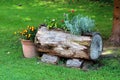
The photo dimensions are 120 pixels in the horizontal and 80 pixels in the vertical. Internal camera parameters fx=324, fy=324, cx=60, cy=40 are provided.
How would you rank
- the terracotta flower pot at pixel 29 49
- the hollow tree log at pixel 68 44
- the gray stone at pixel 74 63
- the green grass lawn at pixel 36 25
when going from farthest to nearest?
the terracotta flower pot at pixel 29 49 → the gray stone at pixel 74 63 → the hollow tree log at pixel 68 44 → the green grass lawn at pixel 36 25

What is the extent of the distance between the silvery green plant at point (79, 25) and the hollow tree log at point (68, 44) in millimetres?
112

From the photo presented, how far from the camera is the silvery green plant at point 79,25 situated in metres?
5.88

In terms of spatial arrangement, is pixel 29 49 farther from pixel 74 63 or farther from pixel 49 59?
pixel 74 63

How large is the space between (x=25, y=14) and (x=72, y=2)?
3.22m

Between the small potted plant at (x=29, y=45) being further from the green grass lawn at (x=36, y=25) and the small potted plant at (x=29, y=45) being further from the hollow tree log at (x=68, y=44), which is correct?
the hollow tree log at (x=68, y=44)

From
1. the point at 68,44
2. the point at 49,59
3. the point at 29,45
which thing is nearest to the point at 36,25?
the point at 29,45

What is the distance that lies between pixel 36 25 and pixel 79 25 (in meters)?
4.04

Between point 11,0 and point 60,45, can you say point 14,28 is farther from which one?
point 11,0

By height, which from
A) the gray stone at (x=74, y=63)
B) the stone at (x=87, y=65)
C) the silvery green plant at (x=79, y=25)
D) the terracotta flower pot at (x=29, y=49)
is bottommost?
the stone at (x=87, y=65)

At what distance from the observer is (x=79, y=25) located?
5.93 m

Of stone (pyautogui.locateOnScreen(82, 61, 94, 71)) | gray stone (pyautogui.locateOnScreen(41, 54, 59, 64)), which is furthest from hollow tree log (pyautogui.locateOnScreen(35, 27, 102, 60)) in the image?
stone (pyautogui.locateOnScreen(82, 61, 94, 71))

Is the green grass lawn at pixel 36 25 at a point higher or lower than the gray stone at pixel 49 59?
lower

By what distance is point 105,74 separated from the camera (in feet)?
18.5

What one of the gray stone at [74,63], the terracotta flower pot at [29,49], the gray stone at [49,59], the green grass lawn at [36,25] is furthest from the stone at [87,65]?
the terracotta flower pot at [29,49]
